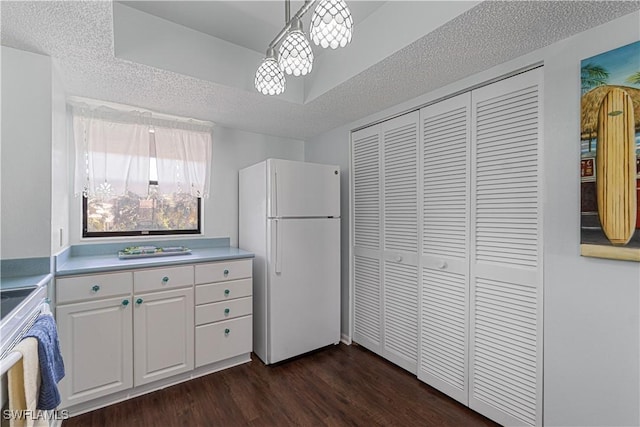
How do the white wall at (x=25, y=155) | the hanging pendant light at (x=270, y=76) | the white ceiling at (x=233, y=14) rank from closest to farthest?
the hanging pendant light at (x=270, y=76), the white wall at (x=25, y=155), the white ceiling at (x=233, y=14)

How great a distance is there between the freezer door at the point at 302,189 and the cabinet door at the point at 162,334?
1.01 metres

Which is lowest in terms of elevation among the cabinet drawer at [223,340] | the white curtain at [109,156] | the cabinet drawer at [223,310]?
the cabinet drawer at [223,340]

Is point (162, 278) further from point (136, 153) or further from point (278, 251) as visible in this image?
point (136, 153)

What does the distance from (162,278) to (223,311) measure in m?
0.56

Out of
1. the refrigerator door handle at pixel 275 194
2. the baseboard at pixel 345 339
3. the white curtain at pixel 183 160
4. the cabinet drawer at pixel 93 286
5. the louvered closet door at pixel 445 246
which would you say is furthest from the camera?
the baseboard at pixel 345 339

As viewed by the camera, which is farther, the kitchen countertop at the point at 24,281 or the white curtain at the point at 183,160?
the white curtain at the point at 183,160

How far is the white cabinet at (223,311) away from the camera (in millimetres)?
2340

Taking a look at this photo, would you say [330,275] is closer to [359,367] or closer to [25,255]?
[359,367]

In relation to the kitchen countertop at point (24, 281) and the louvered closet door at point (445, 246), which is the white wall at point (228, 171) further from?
the louvered closet door at point (445, 246)

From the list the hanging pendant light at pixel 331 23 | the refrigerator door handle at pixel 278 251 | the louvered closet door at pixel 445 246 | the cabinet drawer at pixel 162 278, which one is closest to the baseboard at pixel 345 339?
the louvered closet door at pixel 445 246

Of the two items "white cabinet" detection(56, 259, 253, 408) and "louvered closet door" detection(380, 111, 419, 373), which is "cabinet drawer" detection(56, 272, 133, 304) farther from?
"louvered closet door" detection(380, 111, 419, 373)

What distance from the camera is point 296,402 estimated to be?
2051mm

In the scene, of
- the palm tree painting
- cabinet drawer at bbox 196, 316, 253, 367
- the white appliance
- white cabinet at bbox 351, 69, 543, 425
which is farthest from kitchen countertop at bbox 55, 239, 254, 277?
the palm tree painting

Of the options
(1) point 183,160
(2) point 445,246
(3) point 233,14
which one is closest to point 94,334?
(1) point 183,160
